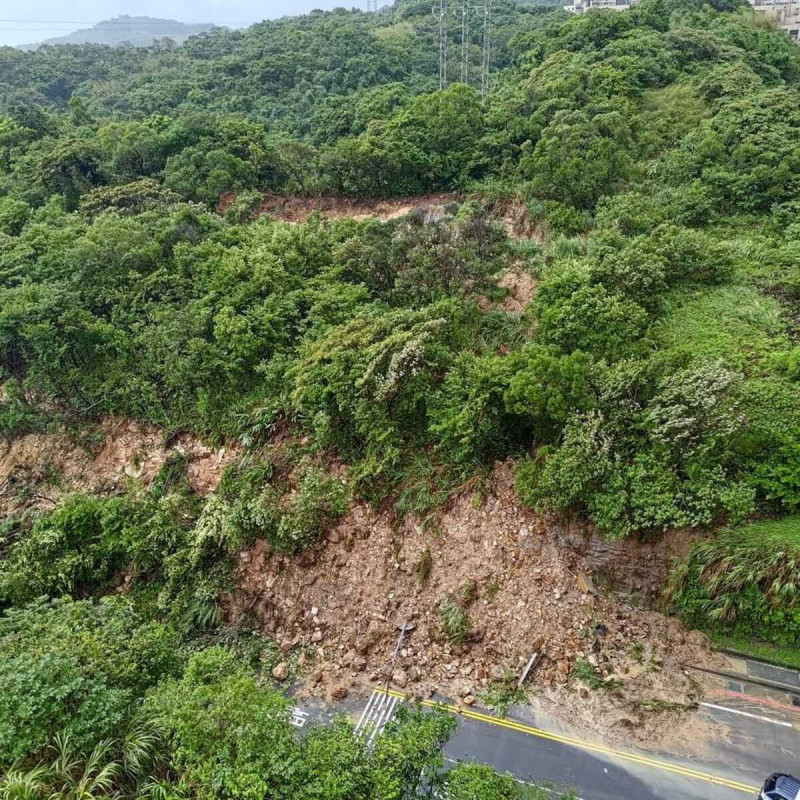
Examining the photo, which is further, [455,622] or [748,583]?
[455,622]

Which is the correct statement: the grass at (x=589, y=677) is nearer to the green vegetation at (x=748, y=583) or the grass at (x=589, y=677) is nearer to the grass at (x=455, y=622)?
the green vegetation at (x=748, y=583)

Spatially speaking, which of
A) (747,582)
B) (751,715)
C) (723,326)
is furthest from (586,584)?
(723,326)

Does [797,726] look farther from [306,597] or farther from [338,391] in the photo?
[338,391]

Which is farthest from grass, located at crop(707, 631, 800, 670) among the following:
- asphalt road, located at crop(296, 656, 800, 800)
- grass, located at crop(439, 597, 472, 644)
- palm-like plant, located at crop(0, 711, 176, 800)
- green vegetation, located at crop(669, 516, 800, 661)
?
palm-like plant, located at crop(0, 711, 176, 800)

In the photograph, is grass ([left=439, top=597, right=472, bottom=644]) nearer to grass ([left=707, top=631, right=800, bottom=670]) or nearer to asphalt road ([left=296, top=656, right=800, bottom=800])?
asphalt road ([left=296, top=656, right=800, bottom=800])

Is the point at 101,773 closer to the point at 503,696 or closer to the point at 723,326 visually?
the point at 503,696

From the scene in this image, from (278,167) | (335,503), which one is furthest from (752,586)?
(278,167)
